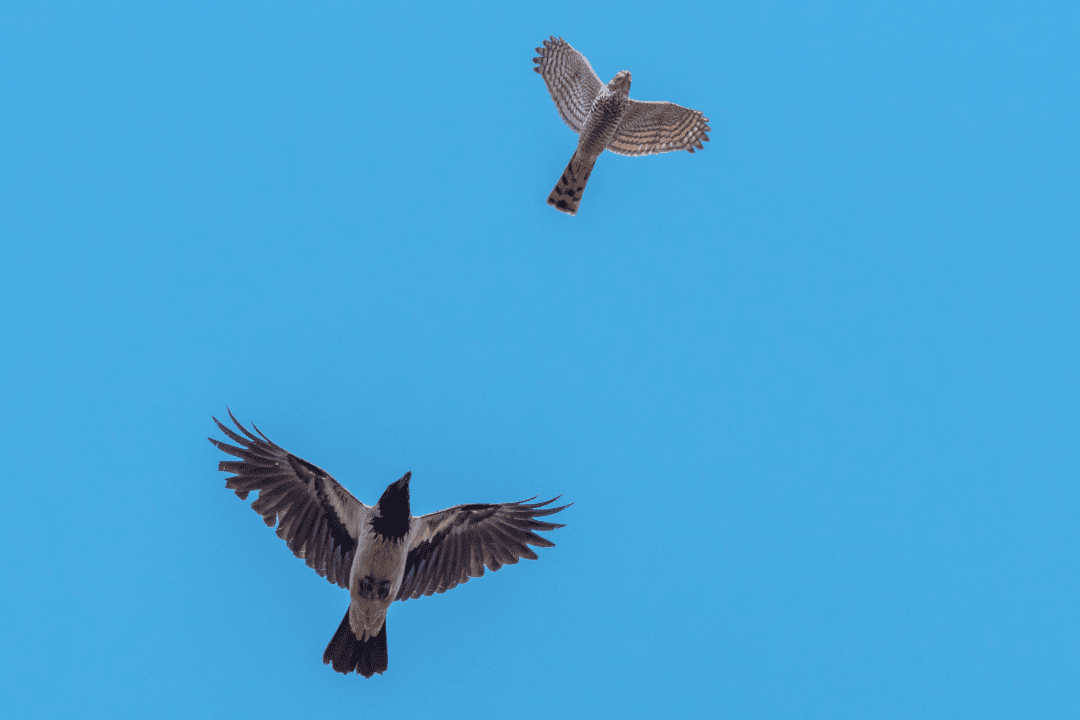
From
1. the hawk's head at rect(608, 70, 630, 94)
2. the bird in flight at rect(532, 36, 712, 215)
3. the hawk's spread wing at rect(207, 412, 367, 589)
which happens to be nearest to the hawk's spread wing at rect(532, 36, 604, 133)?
the bird in flight at rect(532, 36, 712, 215)

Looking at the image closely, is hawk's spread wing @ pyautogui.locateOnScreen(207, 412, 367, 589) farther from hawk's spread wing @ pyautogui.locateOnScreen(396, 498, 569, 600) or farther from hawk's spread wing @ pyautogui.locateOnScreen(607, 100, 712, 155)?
hawk's spread wing @ pyautogui.locateOnScreen(607, 100, 712, 155)

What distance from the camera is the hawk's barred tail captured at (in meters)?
9.84

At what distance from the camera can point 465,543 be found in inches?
314

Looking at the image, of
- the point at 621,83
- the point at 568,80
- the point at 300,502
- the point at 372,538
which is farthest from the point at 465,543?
the point at 568,80

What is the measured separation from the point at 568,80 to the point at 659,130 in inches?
54.8

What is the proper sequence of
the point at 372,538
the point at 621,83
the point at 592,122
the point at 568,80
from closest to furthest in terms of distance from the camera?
the point at 372,538, the point at 621,83, the point at 592,122, the point at 568,80

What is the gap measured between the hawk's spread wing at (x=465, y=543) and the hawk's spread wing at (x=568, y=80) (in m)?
5.21

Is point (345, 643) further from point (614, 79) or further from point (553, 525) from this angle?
point (614, 79)

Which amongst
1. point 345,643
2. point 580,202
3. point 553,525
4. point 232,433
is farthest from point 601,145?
point 345,643

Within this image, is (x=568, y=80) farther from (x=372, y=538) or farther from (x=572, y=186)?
(x=372, y=538)

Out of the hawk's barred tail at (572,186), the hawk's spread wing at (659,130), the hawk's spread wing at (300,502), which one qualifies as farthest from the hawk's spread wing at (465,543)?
the hawk's spread wing at (659,130)

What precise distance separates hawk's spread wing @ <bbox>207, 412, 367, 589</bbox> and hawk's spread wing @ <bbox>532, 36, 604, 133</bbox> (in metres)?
5.62

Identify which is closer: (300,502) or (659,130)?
(300,502)

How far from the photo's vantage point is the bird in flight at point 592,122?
9.51 meters
